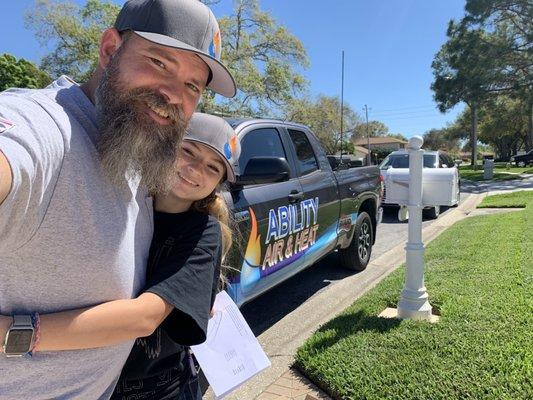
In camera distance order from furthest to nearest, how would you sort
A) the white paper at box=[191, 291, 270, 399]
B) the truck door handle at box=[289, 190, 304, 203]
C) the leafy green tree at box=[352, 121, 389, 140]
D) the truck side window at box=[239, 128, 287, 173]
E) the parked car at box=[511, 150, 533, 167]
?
the leafy green tree at box=[352, 121, 389, 140] < the parked car at box=[511, 150, 533, 167] < the truck door handle at box=[289, 190, 304, 203] < the truck side window at box=[239, 128, 287, 173] < the white paper at box=[191, 291, 270, 399]

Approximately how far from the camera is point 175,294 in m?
1.19

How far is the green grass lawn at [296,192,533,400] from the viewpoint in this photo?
281 centimetres

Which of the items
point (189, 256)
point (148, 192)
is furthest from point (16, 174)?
point (189, 256)

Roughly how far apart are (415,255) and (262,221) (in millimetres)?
1517

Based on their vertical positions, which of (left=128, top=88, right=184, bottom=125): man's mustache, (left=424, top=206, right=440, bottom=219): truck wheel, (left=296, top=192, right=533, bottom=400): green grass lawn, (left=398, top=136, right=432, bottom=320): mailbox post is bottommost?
(left=424, top=206, right=440, bottom=219): truck wheel

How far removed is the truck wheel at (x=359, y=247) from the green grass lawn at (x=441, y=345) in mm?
938

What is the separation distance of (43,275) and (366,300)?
13.4 ft

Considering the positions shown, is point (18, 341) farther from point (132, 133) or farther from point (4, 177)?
point (132, 133)

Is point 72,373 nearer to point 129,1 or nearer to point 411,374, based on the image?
point 129,1

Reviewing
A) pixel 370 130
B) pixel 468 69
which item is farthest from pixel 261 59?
pixel 370 130

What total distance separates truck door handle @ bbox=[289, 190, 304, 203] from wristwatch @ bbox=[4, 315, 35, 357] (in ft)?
10.8

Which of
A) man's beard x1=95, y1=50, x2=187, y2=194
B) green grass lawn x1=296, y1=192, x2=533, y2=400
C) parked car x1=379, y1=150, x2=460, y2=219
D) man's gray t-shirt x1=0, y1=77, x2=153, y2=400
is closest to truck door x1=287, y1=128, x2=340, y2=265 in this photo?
green grass lawn x1=296, y1=192, x2=533, y2=400

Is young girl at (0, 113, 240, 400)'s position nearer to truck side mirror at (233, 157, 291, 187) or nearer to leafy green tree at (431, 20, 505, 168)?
truck side mirror at (233, 157, 291, 187)

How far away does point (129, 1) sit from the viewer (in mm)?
1134
